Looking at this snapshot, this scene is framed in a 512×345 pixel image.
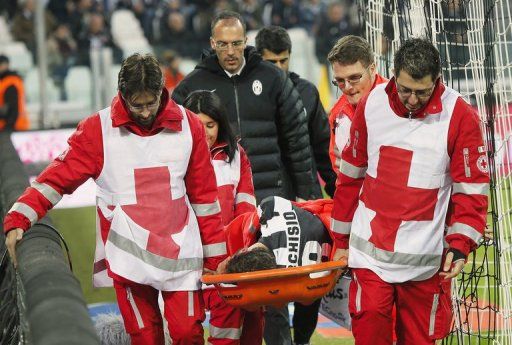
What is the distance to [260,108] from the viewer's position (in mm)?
7496

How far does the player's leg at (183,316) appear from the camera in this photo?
5.56m

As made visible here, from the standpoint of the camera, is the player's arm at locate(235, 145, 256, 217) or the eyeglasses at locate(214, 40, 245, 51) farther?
the eyeglasses at locate(214, 40, 245, 51)

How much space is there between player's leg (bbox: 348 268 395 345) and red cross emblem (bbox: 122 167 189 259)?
90 cm

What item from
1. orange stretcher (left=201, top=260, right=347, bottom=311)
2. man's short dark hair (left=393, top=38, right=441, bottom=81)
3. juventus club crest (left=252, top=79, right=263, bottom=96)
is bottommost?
orange stretcher (left=201, top=260, right=347, bottom=311)

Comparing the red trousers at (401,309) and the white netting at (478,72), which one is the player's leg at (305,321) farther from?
the red trousers at (401,309)

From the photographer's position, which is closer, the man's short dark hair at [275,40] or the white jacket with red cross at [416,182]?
the white jacket with red cross at [416,182]

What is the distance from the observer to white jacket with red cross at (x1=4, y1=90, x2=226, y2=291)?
541 cm

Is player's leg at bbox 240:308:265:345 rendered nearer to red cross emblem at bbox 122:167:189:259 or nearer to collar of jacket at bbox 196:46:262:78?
red cross emblem at bbox 122:167:189:259

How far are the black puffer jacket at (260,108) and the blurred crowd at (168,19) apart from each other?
10.7 metres

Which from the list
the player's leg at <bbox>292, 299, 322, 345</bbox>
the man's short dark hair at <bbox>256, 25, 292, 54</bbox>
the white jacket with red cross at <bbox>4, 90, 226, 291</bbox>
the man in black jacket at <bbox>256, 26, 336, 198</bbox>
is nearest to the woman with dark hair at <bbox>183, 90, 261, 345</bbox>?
the white jacket with red cross at <bbox>4, 90, 226, 291</bbox>

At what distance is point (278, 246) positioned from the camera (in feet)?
19.3

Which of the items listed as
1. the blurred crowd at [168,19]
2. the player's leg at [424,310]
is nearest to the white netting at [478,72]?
Result: the player's leg at [424,310]

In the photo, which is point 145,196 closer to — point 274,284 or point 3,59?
point 274,284

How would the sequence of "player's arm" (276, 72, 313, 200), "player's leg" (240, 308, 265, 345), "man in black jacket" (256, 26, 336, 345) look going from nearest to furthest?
"player's leg" (240, 308, 265, 345) → "player's arm" (276, 72, 313, 200) → "man in black jacket" (256, 26, 336, 345)
